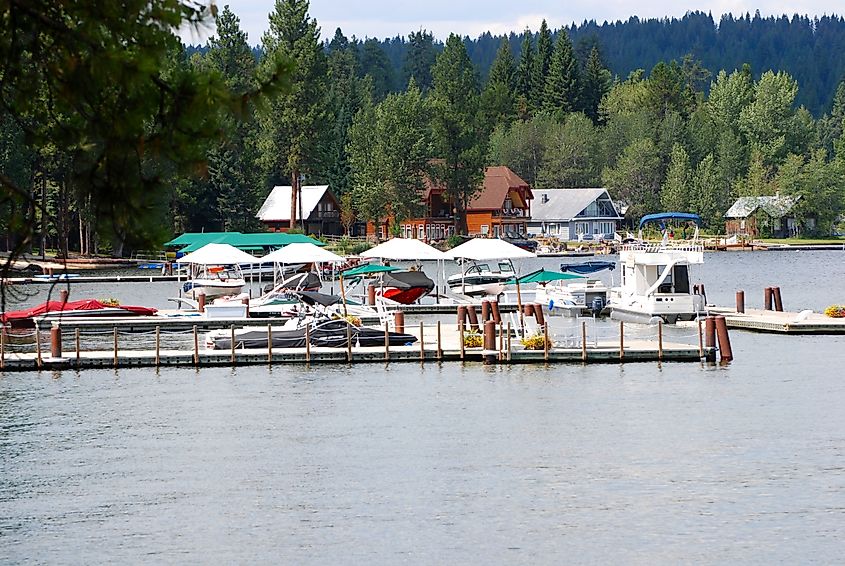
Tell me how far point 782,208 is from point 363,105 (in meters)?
49.1

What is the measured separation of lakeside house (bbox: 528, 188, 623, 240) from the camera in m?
146

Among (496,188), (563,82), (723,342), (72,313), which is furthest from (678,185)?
(723,342)

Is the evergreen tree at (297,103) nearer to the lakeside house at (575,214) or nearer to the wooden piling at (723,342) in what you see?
the lakeside house at (575,214)

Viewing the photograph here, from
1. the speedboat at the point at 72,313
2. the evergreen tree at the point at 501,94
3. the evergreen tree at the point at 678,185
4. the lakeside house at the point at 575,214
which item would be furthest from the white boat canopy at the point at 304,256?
the evergreen tree at the point at 501,94

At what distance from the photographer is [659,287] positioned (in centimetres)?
5156

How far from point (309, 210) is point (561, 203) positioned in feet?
93.4

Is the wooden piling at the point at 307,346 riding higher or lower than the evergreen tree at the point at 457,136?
lower

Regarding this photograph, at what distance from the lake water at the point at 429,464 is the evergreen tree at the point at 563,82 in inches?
5123

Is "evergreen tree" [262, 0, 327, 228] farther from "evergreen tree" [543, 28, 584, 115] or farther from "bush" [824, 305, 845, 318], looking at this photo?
"bush" [824, 305, 845, 318]

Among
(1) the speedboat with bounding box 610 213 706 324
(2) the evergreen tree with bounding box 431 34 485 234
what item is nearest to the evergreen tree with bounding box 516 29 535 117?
(2) the evergreen tree with bounding box 431 34 485 234

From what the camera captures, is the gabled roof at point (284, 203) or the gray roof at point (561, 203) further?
the gray roof at point (561, 203)

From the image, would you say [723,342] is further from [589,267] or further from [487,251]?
[589,267]

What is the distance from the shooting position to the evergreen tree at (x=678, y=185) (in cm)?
14188

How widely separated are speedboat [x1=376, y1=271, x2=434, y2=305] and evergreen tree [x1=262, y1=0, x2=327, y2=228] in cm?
6350
